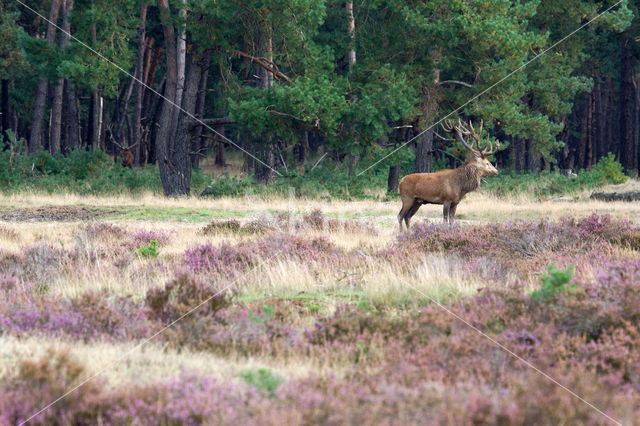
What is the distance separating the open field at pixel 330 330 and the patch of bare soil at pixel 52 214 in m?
7.34

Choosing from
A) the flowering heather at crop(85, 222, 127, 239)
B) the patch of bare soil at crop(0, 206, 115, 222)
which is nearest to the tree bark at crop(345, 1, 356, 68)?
the patch of bare soil at crop(0, 206, 115, 222)

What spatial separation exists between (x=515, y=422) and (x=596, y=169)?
1044 inches

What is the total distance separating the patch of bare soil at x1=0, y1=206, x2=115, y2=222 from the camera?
19.6m

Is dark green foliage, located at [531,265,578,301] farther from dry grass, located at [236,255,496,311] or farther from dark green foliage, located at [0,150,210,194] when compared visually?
dark green foliage, located at [0,150,210,194]

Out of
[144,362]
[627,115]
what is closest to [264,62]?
[627,115]

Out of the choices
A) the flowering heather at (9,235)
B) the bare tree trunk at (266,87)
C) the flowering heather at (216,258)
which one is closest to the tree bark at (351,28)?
the bare tree trunk at (266,87)

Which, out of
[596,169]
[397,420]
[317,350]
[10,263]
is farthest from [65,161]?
[397,420]

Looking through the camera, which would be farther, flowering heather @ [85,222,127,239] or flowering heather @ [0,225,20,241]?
flowering heather @ [0,225,20,241]

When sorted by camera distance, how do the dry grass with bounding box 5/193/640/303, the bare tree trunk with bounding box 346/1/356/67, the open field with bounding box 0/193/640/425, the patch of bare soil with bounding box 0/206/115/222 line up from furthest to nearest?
1. the bare tree trunk with bounding box 346/1/356/67
2. the patch of bare soil with bounding box 0/206/115/222
3. the dry grass with bounding box 5/193/640/303
4. the open field with bounding box 0/193/640/425

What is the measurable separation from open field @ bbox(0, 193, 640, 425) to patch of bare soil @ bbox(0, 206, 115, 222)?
7.34m

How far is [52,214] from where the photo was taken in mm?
20453

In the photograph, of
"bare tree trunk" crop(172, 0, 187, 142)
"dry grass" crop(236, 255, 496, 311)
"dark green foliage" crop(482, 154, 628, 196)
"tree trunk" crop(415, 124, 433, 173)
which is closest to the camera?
"dry grass" crop(236, 255, 496, 311)

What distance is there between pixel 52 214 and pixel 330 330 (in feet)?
49.1

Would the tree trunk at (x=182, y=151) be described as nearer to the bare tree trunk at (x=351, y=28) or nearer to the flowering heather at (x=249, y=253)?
the bare tree trunk at (x=351, y=28)
